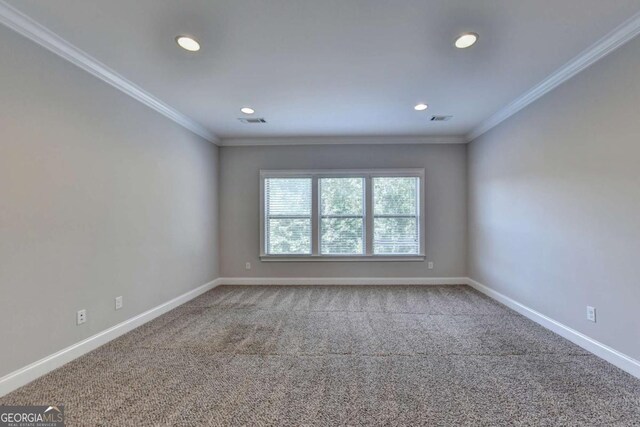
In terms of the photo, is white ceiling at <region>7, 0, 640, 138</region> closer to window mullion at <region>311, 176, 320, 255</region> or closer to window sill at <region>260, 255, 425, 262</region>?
window mullion at <region>311, 176, 320, 255</region>

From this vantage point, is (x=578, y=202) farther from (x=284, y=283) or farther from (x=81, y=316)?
(x=81, y=316)

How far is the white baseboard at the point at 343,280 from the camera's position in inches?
192

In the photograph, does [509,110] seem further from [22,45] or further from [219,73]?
[22,45]

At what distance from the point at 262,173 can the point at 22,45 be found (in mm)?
3203

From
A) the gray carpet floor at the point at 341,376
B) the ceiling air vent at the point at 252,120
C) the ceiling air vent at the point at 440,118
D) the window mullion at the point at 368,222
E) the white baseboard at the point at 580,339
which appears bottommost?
the gray carpet floor at the point at 341,376

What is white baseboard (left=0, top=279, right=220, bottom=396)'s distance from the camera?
1.94 meters

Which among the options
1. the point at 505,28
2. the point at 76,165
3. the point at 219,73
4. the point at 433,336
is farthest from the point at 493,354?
the point at 76,165

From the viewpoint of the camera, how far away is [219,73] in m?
2.71

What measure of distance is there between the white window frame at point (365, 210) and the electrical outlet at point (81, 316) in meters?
2.69

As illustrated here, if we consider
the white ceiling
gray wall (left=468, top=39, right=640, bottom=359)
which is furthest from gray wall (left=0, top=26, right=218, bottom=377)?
gray wall (left=468, top=39, right=640, bottom=359)

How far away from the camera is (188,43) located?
222cm

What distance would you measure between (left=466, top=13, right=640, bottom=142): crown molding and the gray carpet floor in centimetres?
251

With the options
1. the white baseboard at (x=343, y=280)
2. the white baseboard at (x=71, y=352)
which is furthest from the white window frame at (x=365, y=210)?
the white baseboard at (x=71, y=352)

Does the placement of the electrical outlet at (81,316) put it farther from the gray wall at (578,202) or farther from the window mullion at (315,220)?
the gray wall at (578,202)
